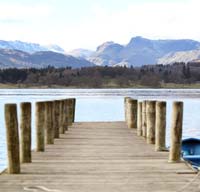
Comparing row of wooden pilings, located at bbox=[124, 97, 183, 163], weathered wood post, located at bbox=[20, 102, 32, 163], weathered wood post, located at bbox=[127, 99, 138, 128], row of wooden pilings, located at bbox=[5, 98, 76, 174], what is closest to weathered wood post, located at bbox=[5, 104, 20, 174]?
row of wooden pilings, located at bbox=[5, 98, 76, 174]

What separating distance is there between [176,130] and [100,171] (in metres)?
2.37

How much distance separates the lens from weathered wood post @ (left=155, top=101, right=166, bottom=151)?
15.5m

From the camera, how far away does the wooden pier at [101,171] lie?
1026cm

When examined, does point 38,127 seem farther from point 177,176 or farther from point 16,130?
point 177,176

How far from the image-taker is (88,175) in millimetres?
11648

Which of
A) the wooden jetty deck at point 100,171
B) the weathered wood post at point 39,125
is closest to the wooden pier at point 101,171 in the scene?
the wooden jetty deck at point 100,171

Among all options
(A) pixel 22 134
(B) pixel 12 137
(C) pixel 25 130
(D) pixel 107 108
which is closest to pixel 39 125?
(A) pixel 22 134

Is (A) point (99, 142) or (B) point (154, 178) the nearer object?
(B) point (154, 178)

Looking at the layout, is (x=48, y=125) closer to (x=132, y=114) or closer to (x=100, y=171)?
(x=100, y=171)

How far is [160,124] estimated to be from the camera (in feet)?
52.1

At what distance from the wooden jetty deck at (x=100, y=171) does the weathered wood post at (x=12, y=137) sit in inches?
9.4

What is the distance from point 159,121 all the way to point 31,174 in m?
5.05

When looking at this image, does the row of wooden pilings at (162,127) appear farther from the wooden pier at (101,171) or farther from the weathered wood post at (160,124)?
the wooden pier at (101,171)

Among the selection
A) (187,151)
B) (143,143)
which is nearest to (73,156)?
(143,143)
